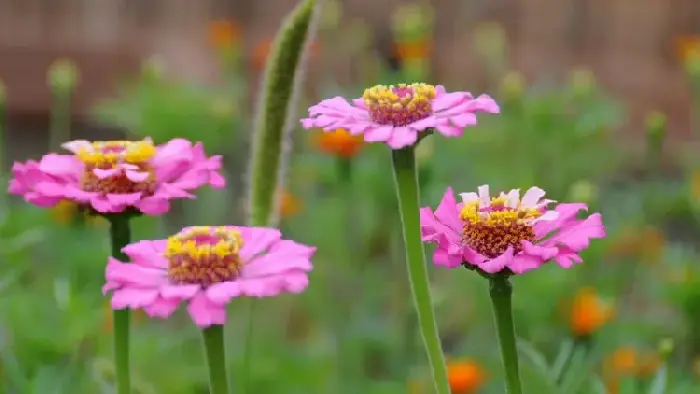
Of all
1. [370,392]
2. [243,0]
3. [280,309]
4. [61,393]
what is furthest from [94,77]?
[61,393]

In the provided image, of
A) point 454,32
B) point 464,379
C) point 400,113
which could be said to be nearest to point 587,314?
point 464,379

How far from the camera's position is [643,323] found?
1116 millimetres

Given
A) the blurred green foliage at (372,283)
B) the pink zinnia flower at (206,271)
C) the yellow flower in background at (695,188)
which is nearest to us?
the pink zinnia flower at (206,271)

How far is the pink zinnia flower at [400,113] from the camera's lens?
35 centimetres

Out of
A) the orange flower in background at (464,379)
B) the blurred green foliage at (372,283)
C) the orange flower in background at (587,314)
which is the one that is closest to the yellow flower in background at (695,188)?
the blurred green foliage at (372,283)

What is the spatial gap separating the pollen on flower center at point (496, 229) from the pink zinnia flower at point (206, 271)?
7cm

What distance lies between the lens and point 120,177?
0.41 meters

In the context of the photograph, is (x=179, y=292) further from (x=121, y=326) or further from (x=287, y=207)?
(x=287, y=207)

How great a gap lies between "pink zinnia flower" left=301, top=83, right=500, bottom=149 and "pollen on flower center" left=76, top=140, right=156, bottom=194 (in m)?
0.08

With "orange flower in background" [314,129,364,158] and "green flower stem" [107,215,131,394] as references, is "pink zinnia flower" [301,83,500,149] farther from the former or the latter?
"orange flower in background" [314,129,364,158]

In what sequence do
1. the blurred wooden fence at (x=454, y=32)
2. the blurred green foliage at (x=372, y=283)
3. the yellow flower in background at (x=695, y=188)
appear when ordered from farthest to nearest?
the blurred wooden fence at (x=454, y=32), the yellow flower in background at (x=695, y=188), the blurred green foliage at (x=372, y=283)

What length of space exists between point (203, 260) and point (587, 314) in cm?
62

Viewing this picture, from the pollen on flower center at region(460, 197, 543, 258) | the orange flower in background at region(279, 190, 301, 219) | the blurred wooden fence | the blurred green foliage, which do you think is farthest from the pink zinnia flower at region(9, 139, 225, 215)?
the blurred wooden fence

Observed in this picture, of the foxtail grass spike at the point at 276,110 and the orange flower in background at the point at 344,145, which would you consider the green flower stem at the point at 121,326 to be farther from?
the orange flower in background at the point at 344,145
